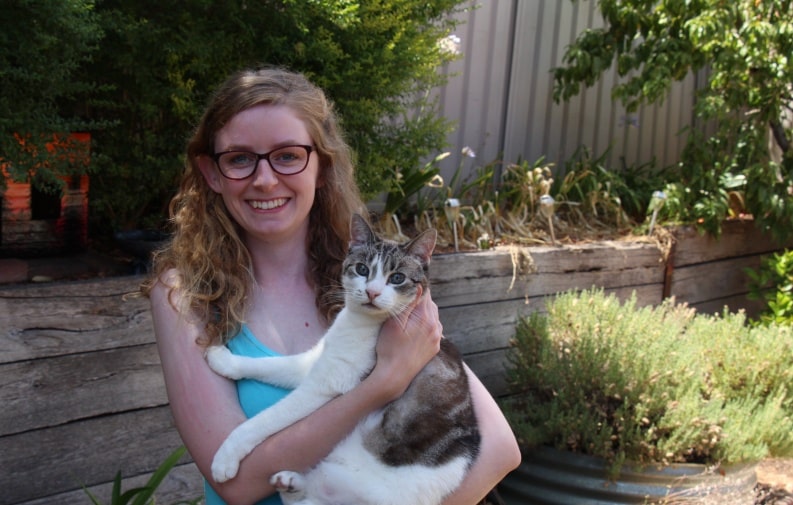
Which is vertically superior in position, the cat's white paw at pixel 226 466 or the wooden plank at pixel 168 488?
the cat's white paw at pixel 226 466

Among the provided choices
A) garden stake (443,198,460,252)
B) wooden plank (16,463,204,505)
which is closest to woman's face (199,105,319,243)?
wooden plank (16,463,204,505)

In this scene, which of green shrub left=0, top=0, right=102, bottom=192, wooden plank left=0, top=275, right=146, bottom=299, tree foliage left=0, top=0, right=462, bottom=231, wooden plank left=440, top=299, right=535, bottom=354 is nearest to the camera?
green shrub left=0, top=0, right=102, bottom=192

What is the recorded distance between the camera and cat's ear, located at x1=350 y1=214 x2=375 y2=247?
2.20 meters

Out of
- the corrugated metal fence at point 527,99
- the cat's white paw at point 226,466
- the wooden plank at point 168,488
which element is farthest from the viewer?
the corrugated metal fence at point 527,99

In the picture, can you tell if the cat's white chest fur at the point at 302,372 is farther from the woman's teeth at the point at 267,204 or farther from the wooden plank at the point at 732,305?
the wooden plank at the point at 732,305

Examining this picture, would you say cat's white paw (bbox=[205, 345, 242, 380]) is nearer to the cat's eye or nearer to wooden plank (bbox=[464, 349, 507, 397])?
the cat's eye

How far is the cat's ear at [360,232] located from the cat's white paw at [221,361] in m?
0.46

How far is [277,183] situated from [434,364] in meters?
0.63

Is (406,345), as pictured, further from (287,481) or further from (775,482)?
(775,482)

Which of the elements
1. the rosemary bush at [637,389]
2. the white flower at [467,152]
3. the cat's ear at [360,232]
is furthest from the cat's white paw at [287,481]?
the white flower at [467,152]

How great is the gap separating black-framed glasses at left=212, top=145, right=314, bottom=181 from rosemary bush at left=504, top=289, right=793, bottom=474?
211 cm

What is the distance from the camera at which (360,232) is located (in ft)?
7.27

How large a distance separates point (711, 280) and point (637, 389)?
229 centimetres

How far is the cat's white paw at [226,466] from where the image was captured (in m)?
1.83
